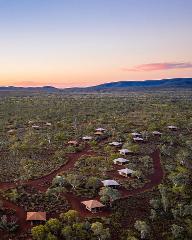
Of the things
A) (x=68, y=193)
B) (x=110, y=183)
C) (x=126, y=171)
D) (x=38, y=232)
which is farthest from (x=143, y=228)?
(x=126, y=171)

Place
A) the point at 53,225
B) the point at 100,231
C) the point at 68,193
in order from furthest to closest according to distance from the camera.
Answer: the point at 68,193 < the point at 53,225 < the point at 100,231

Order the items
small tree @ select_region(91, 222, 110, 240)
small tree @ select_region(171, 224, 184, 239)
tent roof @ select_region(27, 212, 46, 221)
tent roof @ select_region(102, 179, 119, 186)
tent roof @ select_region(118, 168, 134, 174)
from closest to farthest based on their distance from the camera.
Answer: small tree @ select_region(91, 222, 110, 240), small tree @ select_region(171, 224, 184, 239), tent roof @ select_region(27, 212, 46, 221), tent roof @ select_region(102, 179, 119, 186), tent roof @ select_region(118, 168, 134, 174)

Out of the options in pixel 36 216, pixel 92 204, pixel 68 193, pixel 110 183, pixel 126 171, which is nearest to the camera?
pixel 36 216

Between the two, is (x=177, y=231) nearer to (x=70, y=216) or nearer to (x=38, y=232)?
(x=70, y=216)

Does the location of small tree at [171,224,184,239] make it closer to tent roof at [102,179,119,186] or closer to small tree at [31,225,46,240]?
tent roof at [102,179,119,186]

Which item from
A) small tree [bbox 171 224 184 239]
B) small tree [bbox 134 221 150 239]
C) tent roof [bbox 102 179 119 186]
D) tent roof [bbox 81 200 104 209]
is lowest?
small tree [bbox 171 224 184 239]

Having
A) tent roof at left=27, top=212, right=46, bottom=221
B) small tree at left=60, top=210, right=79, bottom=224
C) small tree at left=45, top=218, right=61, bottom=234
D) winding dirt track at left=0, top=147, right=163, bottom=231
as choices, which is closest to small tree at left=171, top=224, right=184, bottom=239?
winding dirt track at left=0, top=147, right=163, bottom=231

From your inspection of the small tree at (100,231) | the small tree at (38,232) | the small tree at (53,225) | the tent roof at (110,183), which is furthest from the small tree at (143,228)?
the tent roof at (110,183)

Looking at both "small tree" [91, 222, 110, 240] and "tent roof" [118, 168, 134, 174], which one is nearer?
"small tree" [91, 222, 110, 240]

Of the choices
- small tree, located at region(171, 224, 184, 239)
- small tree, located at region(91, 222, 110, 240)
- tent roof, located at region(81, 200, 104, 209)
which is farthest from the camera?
tent roof, located at region(81, 200, 104, 209)

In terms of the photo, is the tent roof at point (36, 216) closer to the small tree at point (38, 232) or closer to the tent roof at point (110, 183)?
the small tree at point (38, 232)

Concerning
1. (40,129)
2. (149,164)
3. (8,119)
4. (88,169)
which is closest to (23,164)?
(88,169)
